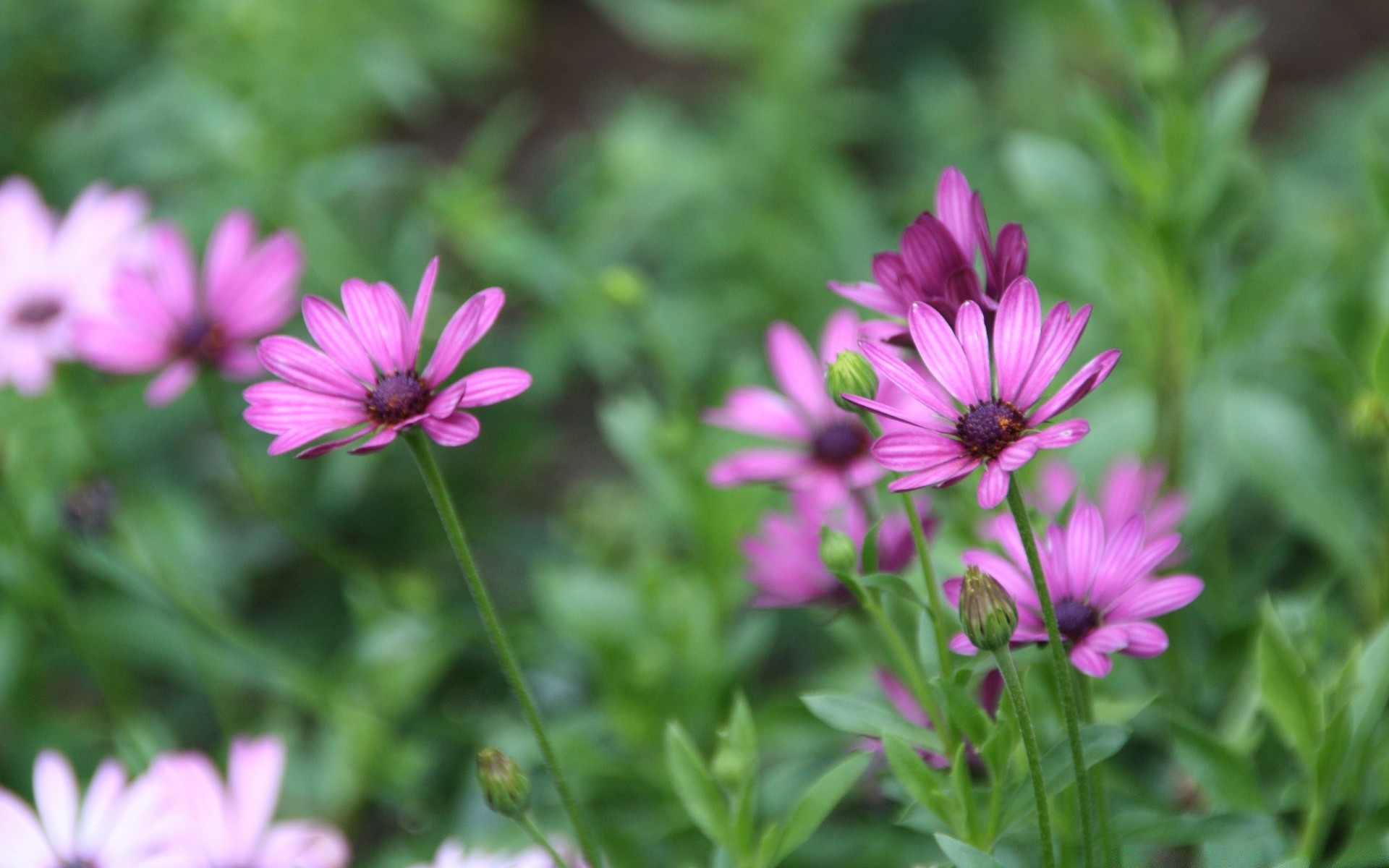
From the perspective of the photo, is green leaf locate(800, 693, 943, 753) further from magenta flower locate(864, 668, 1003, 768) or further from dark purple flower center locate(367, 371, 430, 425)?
dark purple flower center locate(367, 371, 430, 425)

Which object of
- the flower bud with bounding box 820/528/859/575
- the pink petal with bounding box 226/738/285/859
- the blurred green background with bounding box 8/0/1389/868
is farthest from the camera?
the blurred green background with bounding box 8/0/1389/868

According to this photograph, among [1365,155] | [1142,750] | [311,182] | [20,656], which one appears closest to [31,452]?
[20,656]

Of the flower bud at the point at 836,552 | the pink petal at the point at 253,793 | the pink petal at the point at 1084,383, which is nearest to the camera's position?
the pink petal at the point at 1084,383

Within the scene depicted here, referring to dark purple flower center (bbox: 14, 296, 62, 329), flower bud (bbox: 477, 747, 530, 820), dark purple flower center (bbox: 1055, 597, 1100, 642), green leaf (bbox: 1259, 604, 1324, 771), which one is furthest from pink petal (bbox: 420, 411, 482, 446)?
dark purple flower center (bbox: 14, 296, 62, 329)

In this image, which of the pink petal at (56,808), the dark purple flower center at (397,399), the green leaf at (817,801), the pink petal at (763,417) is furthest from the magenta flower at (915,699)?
the pink petal at (56,808)

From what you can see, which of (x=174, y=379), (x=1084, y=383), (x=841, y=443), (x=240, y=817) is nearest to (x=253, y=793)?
(x=240, y=817)

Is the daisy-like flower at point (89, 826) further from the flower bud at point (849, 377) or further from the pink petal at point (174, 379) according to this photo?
the flower bud at point (849, 377)
